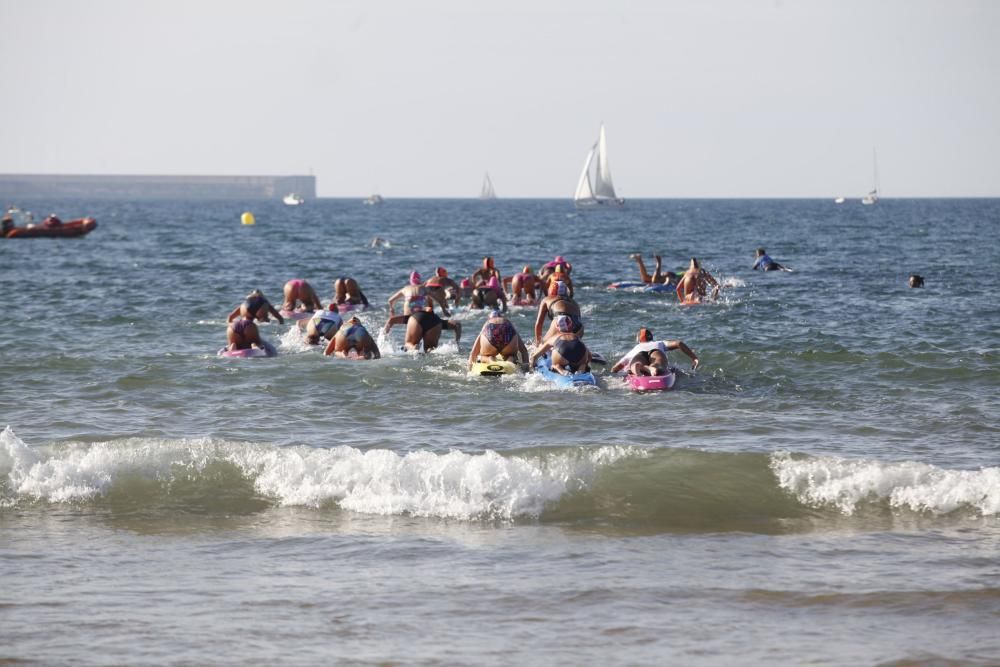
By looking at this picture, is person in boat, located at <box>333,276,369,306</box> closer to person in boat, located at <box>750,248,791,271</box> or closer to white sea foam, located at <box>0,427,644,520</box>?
white sea foam, located at <box>0,427,644,520</box>

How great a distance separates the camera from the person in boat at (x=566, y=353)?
1894 centimetres

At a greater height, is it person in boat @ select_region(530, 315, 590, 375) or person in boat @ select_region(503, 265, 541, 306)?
person in boat @ select_region(503, 265, 541, 306)

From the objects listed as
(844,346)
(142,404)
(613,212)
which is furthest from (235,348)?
(613,212)

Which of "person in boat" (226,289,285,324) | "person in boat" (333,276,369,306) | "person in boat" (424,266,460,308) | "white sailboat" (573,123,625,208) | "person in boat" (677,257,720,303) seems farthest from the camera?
"white sailboat" (573,123,625,208)

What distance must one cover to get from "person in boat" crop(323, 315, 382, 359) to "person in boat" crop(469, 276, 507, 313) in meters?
7.35

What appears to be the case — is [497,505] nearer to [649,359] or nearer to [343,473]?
[343,473]

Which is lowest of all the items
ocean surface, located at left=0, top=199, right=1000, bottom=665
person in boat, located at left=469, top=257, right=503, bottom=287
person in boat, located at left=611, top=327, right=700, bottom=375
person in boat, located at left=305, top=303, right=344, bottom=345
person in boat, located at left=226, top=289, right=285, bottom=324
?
ocean surface, located at left=0, top=199, right=1000, bottom=665

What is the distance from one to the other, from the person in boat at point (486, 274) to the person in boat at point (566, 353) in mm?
10187

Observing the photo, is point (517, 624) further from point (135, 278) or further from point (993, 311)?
point (135, 278)

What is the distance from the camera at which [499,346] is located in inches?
776

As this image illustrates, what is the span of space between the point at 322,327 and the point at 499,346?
4857 mm

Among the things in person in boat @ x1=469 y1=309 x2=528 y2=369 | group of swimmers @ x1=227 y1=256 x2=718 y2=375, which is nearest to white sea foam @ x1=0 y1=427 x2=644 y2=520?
group of swimmers @ x1=227 y1=256 x2=718 y2=375

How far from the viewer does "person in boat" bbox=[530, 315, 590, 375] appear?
18.9 metres

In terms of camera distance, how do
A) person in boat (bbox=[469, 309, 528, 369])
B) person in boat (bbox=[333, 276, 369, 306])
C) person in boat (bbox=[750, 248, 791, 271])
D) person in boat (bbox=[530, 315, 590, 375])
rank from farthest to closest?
1. person in boat (bbox=[750, 248, 791, 271])
2. person in boat (bbox=[333, 276, 369, 306])
3. person in boat (bbox=[469, 309, 528, 369])
4. person in boat (bbox=[530, 315, 590, 375])
